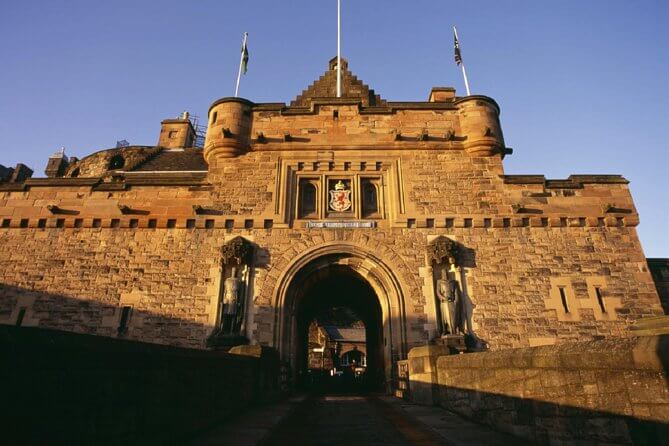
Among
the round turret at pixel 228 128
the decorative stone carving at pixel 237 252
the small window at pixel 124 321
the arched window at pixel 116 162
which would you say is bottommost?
the small window at pixel 124 321

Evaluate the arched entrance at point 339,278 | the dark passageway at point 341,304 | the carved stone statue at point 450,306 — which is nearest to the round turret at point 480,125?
the carved stone statue at point 450,306

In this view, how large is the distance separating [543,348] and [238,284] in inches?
314

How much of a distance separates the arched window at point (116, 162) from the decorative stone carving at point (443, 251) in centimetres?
1837

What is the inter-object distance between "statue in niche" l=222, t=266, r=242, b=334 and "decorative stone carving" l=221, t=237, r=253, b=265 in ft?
1.89

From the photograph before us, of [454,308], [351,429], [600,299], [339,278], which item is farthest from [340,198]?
[600,299]

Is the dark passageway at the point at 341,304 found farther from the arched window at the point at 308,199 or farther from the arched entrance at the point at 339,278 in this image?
the arched window at the point at 308,199

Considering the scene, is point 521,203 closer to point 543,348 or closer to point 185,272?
point 543,348

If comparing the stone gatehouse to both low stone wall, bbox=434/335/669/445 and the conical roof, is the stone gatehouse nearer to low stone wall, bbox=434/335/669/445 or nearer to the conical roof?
the conical roof

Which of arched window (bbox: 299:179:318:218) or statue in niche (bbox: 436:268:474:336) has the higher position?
arched window (bbox: 299:179:318:218)

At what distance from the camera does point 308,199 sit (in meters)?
12.3

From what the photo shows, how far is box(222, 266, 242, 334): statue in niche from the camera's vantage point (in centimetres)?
1006

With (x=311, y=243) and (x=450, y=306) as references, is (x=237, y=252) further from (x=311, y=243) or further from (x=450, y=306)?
(x=450, y=306)

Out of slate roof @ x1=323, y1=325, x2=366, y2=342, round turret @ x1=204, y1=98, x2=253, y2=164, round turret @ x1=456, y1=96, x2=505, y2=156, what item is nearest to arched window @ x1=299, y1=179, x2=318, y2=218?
round turret @ x1=204, y1=98, x2=253, y2=164

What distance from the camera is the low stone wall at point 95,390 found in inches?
88.6
